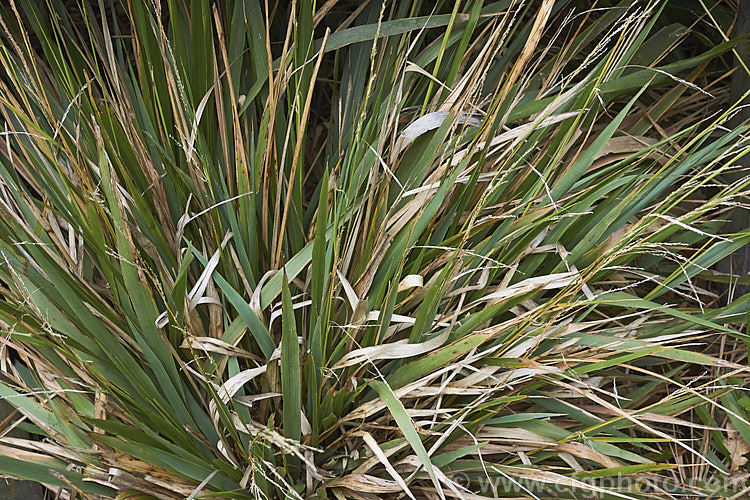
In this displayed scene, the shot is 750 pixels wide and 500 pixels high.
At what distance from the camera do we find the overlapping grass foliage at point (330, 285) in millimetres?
546

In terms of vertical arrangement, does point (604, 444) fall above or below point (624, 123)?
below

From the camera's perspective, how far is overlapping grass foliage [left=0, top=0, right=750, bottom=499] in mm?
546

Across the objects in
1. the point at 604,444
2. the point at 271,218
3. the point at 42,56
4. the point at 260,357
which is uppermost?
the point at 42,56

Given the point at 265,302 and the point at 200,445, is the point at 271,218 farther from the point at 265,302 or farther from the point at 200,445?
the point at 200,445

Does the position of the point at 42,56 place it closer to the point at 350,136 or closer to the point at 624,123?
the point at 350,136

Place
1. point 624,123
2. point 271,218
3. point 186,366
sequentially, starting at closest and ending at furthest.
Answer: point 186,366
point 271,218
point 624,123

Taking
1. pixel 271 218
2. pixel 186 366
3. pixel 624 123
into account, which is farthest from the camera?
pixel 624 123

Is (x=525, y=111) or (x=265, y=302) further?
(x=525, y=111)

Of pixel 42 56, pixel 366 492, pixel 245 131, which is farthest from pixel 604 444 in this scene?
pixel 42 56

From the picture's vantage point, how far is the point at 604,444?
Answer: 2.01 feet

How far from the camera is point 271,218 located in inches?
25.6

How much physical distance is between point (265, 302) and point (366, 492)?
21 centimetres

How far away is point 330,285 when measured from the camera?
0.53 meters

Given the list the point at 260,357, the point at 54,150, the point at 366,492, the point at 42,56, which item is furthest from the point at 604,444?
the point at 42,56
